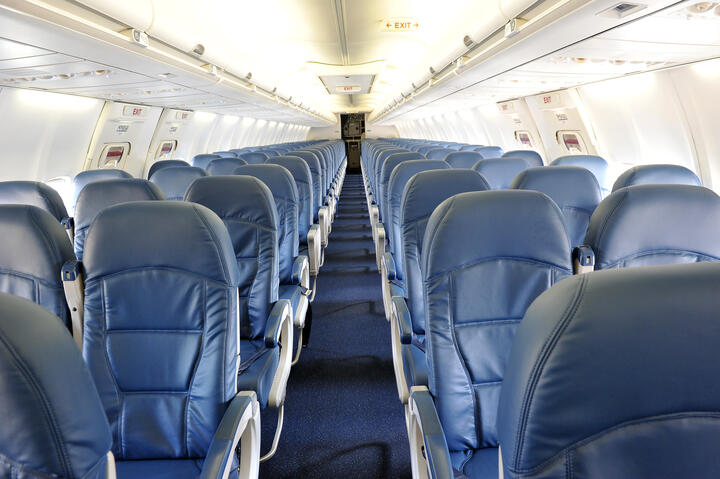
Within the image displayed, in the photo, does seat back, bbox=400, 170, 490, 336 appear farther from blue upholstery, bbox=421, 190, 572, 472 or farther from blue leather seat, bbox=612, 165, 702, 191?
blue leather seat, bbox=612, 165, 702, 191

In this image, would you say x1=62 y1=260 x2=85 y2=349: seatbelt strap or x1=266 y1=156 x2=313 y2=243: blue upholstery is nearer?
x1=62 y1=260 x2=85 y2=349: seatbelt strap

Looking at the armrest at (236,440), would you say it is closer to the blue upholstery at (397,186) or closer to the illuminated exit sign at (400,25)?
the blue upholstery at (397,186)

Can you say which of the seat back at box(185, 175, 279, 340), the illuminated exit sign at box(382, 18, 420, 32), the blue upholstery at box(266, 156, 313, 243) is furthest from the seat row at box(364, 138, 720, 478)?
the illuminated exit sign at box(382, 18, 420, 32)

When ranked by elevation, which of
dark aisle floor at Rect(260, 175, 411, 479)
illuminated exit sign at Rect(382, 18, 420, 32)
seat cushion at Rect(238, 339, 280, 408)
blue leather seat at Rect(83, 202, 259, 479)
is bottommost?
dark aisle floor at Rect(260, 175, 411, 479)

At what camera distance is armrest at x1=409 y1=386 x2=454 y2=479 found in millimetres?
1575

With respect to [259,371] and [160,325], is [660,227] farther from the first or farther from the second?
[160,325]

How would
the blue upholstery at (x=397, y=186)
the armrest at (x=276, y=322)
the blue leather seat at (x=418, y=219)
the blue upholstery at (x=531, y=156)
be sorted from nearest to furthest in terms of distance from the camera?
the armrest at (x=276, y=322) → the blue leather seat at (x=418, y=219) → the blue upholstery at (x=397, y=186) → the blue upholstery at (x=531, y=156)

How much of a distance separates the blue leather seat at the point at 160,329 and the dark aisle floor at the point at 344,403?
991mm

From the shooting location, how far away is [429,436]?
1.68 meters

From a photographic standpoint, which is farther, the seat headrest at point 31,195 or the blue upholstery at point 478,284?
the seat headrest at point 31,195

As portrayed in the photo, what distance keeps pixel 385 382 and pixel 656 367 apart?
3086 mm

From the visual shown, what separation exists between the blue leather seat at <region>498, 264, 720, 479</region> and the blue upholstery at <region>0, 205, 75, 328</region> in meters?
1.97

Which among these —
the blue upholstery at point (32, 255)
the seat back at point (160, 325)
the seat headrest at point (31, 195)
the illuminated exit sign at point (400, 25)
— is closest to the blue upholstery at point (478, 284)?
the seat back at point (160, 325)

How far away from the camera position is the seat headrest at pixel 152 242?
6.21 ft
